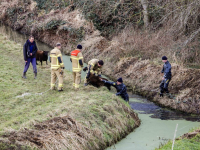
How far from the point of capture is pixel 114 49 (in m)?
19.6

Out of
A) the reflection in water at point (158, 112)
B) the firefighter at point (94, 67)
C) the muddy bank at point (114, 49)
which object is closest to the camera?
the reflection in water at point (158, 112)

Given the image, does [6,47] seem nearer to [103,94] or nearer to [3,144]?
[103,94]

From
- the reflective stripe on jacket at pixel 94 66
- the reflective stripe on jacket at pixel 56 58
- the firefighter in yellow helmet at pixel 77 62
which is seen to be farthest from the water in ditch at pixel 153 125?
the reflective stripe on jacket at pixel 56 58

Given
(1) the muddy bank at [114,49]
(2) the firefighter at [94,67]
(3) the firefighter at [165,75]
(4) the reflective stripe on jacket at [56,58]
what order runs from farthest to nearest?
(1) the muddy bank at [114,49]
(3) the firefighter at [165,75]
(2) the firefighter at [94,67]
(4) the reflective stripe on jacket at [56,58]

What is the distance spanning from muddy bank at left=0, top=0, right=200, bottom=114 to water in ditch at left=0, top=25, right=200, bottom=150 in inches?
30.7

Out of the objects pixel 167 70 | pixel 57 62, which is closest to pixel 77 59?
pixel 57 62

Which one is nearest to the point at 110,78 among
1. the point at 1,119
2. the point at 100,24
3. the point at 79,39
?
the point at 79,39

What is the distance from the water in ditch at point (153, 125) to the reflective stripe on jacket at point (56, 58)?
3.96m

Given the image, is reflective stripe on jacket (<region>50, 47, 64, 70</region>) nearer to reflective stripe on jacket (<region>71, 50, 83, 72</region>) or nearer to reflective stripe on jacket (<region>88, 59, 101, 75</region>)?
reflective stripe on jacket (<region>71, 50, 83, 72</region>)

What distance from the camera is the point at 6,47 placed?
64.0ft

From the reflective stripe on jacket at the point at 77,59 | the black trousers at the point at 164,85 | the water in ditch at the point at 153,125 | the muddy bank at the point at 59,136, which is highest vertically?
the reflective stripe on jacket at the point at 77,59

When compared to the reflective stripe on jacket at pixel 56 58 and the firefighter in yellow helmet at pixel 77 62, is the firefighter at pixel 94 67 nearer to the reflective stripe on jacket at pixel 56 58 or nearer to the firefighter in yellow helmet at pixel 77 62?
the firefighter in yellow helmet at pixel 77 62

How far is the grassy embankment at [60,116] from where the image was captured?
25.3ft

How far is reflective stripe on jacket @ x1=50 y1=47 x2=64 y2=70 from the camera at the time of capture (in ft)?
37.7
